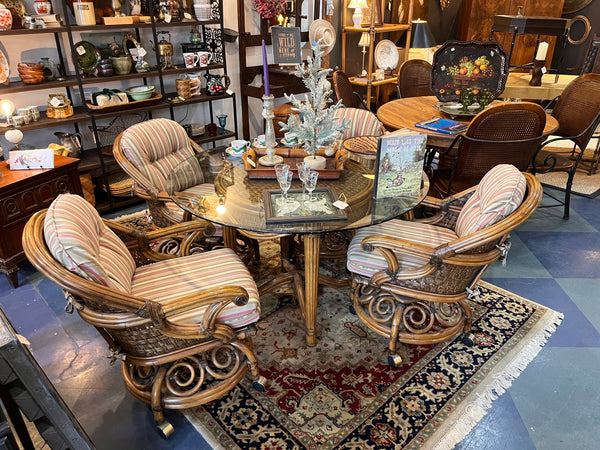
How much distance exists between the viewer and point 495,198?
177cm

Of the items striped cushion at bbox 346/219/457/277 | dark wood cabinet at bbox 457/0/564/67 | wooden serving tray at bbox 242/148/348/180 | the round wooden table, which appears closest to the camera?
striped cushion at bbox 346/219/457/277

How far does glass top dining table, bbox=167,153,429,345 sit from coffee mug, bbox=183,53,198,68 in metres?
1.67

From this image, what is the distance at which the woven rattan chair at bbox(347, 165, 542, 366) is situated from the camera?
176cm

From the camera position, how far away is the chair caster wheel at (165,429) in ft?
5.72

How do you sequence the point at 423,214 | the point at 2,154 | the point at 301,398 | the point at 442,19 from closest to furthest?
the point at 301,398 → the point at 2,154 → the point at 423,214 → the point at 442,19

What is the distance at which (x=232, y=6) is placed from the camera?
4.15 meters

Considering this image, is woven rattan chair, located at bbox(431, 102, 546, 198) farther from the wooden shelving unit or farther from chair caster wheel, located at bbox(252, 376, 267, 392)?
the wooden shelving unit

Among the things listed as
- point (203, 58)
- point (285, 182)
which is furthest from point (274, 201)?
point (203, 58)

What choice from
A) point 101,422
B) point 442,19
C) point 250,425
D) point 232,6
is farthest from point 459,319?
point 442,19

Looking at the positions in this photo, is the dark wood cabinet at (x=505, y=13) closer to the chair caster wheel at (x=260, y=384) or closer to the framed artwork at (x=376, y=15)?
the framed artwork at (x=376, y=15)

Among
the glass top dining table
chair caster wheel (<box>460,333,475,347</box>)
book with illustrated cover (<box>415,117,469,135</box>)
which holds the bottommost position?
→ chair caster wheel (<box>460,333,475,347</box>)

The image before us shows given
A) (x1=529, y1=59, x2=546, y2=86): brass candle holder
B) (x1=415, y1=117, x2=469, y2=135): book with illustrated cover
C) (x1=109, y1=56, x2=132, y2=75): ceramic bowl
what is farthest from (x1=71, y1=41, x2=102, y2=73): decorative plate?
(x1=529, y1=59, x2=546, y2=86): brass candle holder

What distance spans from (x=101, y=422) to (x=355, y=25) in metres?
4.40

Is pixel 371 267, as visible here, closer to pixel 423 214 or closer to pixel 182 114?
pixel 423 214
